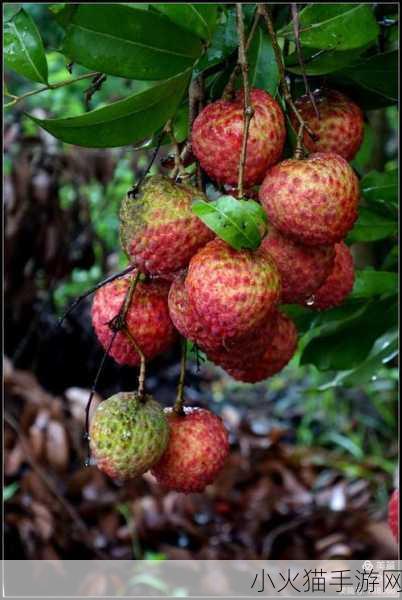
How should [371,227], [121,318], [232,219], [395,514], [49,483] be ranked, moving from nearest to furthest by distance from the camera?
[232,219], [121,318], [395,514], [371,227], [49,483]

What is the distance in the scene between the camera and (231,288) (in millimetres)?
575

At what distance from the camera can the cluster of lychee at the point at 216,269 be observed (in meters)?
0.59

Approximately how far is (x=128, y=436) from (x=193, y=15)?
1.17 feet

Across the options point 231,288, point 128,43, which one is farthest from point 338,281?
point 128,43

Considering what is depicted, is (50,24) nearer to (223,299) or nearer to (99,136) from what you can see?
(99,136)

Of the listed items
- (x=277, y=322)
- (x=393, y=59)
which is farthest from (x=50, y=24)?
(x=277, y=322)

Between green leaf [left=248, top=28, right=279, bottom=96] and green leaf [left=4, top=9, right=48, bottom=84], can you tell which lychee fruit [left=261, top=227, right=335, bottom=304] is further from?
green leaf [left=4, top=9, right=48, bottom=84]

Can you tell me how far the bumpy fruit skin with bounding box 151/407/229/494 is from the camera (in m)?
0.68

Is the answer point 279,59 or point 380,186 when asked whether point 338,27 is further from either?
point 380,186

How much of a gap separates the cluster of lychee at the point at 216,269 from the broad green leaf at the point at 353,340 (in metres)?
0.40

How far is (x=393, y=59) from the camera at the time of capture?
760mm

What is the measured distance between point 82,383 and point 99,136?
8.71 feet

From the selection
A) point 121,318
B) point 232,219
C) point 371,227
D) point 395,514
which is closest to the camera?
point 232,219

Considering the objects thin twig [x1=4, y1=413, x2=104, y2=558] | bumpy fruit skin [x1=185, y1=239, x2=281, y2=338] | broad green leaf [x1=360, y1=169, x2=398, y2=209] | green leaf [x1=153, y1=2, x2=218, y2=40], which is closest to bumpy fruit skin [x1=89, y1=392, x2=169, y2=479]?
bumpy fruit skin [x1=185, y1=239, x2=281, y2=338]
